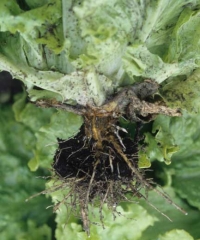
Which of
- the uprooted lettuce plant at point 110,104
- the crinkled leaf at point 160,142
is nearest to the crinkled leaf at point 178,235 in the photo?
the uprooted lettuce plant at point 110,104

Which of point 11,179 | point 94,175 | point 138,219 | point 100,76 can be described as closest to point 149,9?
point 100,76

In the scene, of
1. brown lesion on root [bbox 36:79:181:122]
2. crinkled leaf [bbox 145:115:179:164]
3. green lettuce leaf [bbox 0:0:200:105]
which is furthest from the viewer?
crinkled leaf [bbox 145:115:179:164]

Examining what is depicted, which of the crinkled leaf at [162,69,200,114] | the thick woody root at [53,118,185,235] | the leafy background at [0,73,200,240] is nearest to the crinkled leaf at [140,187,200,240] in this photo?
the leafy background at [0,73,200,240]

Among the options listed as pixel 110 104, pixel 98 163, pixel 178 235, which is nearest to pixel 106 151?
pixel 98 163

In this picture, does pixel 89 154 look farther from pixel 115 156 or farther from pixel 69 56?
pixel 69 56

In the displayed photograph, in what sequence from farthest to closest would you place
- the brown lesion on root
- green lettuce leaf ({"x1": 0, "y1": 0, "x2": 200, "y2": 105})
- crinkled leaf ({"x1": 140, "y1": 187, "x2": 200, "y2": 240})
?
crinkled leaf ({"x1": 140, "y1": 187, "x2": 200, "y2": 240}) → the brown lesion on root → green lettuce leaf ({"x1": 0, "y1": 0, "x2": 200, "y2": 105})

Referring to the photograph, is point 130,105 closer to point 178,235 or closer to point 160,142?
point 160,142

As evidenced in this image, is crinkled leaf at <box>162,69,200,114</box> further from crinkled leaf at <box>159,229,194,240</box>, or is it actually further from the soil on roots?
crinkled leaf at <box>159,229,194,240</box>
